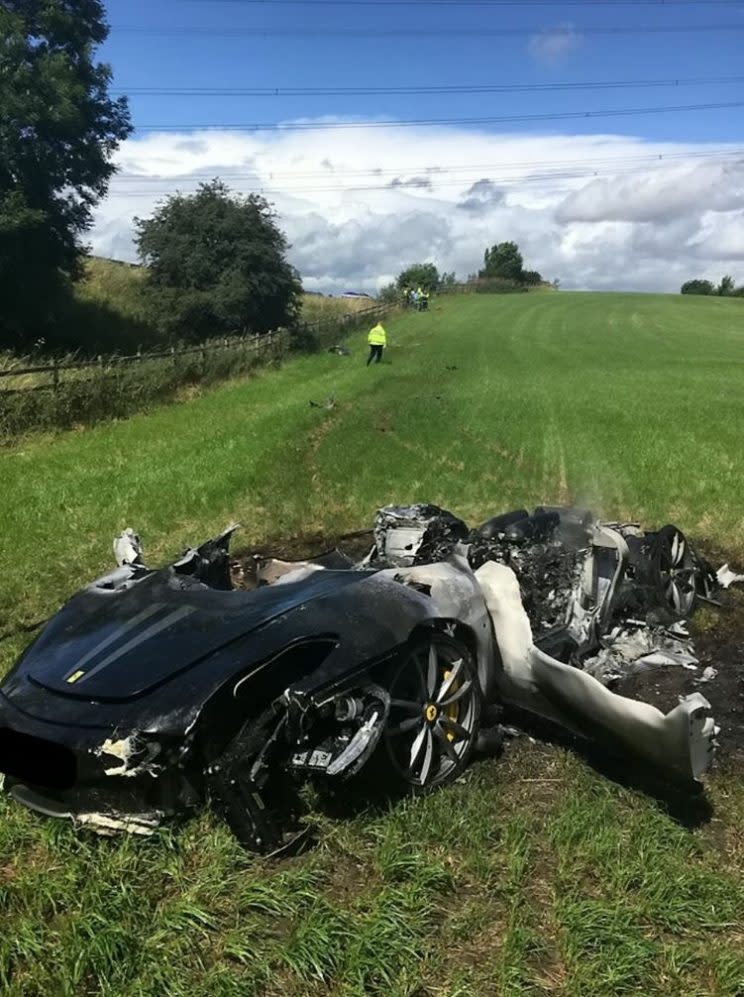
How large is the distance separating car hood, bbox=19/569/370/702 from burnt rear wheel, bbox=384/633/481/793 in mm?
512

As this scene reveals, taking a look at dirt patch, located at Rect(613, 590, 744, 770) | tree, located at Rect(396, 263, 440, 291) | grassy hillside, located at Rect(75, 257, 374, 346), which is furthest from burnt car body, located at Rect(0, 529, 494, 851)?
tree, located at Rect(396, 263, 440, 291)

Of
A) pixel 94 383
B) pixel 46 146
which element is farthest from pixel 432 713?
pixel 46 146

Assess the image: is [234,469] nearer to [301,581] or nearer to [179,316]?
[301,581]

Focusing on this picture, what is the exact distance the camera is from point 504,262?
115875mm

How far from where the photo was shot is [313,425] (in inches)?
685

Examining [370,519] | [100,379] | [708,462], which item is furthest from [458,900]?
[100,379]

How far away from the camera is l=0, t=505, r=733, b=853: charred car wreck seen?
348cm

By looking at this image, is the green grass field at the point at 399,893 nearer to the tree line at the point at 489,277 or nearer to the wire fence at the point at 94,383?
the wire fence at the point at 94,383

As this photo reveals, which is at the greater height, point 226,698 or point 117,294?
point 117,294

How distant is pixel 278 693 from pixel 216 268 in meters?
40.2

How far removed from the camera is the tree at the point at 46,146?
31734mm

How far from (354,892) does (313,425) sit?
14.3 m

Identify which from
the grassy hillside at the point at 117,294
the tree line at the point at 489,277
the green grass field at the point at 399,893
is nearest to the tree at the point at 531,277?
Answer: the tree line at the point at 489,277

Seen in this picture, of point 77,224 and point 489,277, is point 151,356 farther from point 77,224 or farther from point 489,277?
point 489,277
